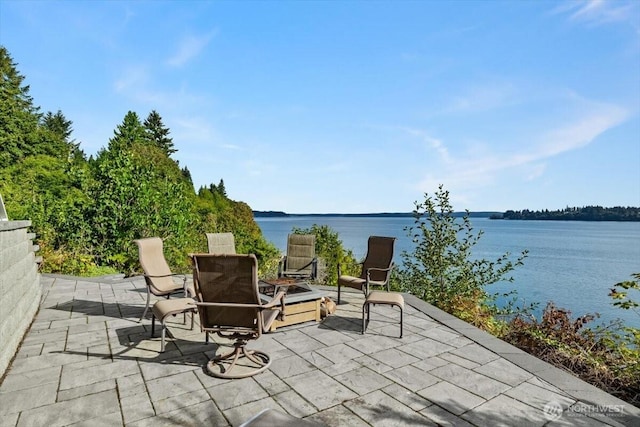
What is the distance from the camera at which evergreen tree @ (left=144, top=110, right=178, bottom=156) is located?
53.4m

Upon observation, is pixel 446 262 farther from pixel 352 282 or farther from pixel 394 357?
pixel 394 357

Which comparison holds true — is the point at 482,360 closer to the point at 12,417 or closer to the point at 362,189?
the point at 12,417

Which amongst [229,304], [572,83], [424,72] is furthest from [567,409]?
[572,83]

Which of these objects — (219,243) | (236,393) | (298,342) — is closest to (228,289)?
(236,393)

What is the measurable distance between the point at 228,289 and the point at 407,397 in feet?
5.57

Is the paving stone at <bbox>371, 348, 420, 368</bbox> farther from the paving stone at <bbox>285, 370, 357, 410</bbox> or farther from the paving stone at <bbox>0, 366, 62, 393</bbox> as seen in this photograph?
the paving stone at <bbox>0, 366, 62, 393</bbox>

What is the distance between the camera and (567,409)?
2562 mm

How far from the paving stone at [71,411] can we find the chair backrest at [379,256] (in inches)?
152

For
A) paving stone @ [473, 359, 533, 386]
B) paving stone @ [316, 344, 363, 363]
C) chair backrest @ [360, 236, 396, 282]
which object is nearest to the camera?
paving stone @ [473, 359, 533, 386]

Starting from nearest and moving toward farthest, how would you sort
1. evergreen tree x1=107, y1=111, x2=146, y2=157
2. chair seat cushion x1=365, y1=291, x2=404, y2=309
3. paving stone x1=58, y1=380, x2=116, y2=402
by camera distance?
paving stone x1=58, y1=380, x2=116, y2=402, chair seat cushion x1=365, y1=291, x2=404, y2=309, evergreen tree x1=107, y1=111, x2=146, y2=157

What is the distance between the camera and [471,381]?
2.97m

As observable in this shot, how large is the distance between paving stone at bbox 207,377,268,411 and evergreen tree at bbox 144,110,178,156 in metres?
55.7

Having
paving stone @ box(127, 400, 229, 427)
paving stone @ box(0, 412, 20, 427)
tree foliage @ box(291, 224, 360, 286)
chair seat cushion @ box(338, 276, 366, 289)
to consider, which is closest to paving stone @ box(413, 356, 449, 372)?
paving stone @ box(127, 400, 229, 427)

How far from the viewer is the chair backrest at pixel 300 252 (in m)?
6.66
